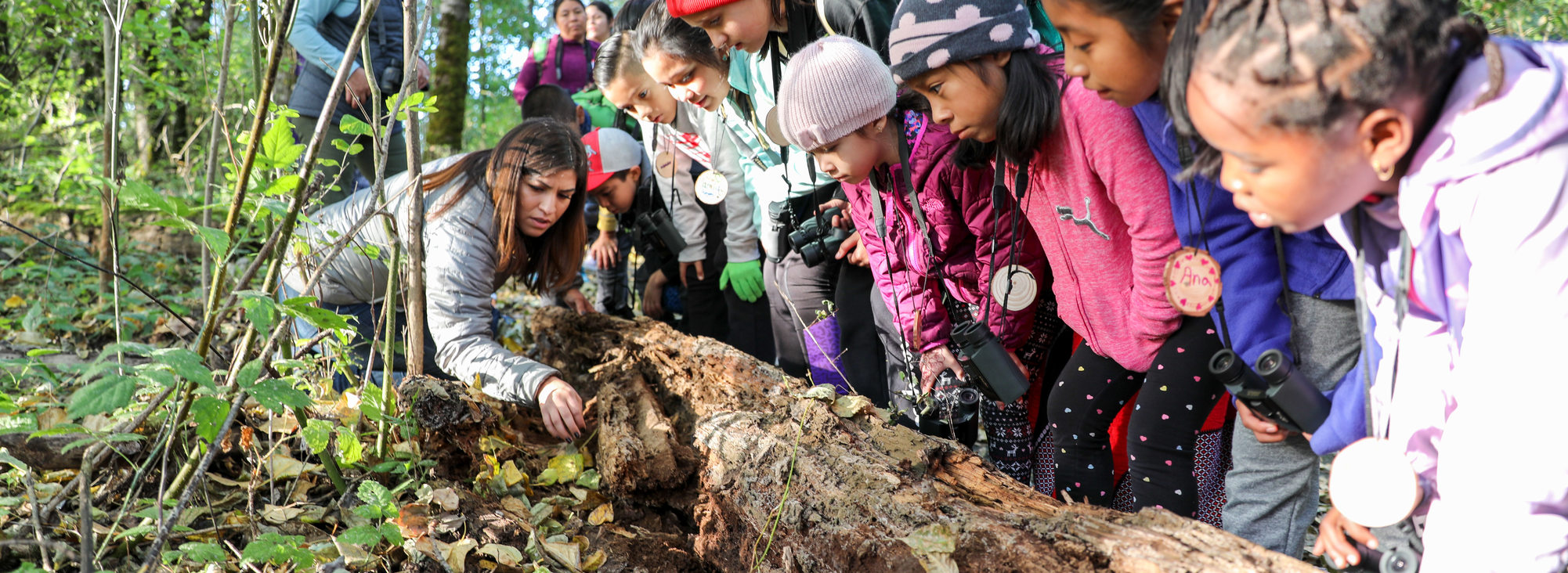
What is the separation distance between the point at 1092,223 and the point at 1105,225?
0.03 meters

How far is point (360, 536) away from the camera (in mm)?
1994

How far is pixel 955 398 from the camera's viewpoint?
9.27ft

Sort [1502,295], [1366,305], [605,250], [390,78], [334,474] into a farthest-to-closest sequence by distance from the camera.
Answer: [390,78] < [605,250] < [334,474] < [1366,305] < [1502,295]

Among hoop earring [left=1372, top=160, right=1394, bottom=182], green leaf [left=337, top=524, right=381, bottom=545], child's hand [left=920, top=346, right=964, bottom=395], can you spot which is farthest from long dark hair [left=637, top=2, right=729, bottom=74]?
hoop earring [left=1372, top=160, right=1394, bottom=182]

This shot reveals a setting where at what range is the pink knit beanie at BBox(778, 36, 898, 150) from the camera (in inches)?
99.9

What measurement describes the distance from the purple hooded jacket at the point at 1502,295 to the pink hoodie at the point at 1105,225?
0.74 metres

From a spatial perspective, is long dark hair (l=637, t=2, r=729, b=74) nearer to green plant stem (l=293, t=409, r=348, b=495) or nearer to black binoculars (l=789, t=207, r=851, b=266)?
black binoculars (l=789, t=207, r=851, b=266)

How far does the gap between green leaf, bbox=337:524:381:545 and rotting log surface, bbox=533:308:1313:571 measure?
74cm

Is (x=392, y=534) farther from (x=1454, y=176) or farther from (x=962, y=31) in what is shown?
(x=1454, y=176)

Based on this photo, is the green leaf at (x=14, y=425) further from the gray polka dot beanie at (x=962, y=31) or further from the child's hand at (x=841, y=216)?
the child's hand at (x=841, y=216)

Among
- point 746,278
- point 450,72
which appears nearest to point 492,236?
point 746,278

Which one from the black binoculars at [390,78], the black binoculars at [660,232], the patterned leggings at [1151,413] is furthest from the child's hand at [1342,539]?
the black binoculars at [390,78]

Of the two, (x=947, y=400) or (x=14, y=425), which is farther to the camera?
(x=947, y=400)

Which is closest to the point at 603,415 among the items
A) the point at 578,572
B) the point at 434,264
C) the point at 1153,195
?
the point at 578,572
